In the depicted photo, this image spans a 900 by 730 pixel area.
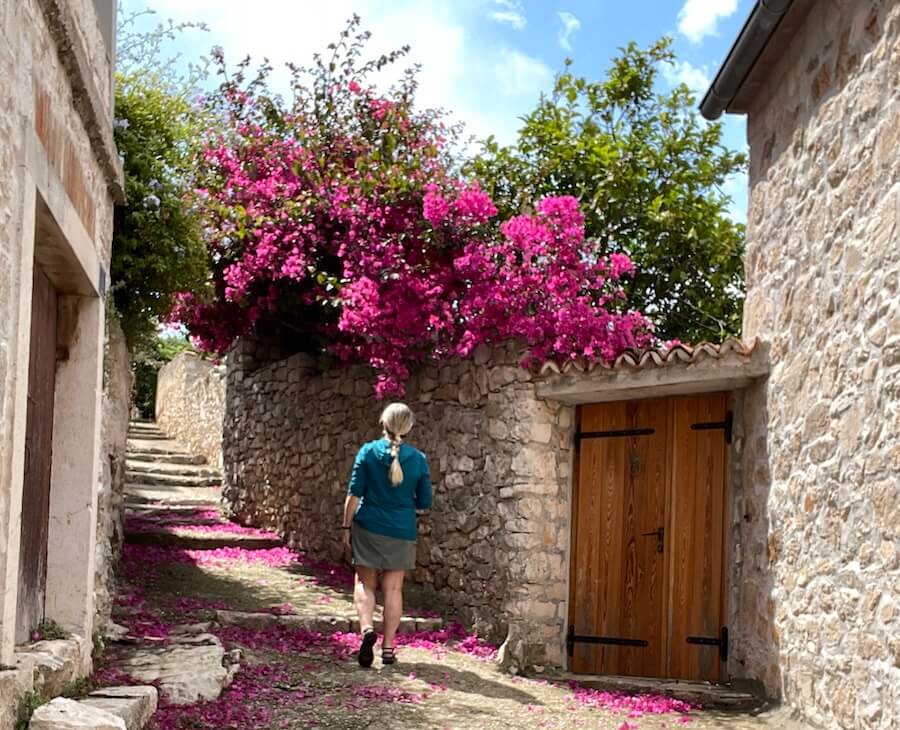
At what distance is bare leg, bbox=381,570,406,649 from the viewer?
686cm

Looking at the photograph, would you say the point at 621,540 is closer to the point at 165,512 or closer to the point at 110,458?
the point at 110,458

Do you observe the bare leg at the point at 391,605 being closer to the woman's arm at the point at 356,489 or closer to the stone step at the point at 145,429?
the woman's arm at the point at 356,489

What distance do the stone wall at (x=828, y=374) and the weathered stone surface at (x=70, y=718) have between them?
3.15 metres

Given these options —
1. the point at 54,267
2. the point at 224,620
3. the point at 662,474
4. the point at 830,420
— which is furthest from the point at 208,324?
the point at 830,420

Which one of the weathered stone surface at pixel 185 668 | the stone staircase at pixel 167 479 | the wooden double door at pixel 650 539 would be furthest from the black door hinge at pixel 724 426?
the stone staircase at pixel 167 479

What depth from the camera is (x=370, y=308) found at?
8.85m

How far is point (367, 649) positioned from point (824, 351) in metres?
3.27

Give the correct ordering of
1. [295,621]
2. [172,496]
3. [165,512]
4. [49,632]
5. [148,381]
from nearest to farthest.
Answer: [49,632], [295,621], [165,512], [172,496], [148,381]

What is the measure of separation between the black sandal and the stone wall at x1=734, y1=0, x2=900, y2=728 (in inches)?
91.2

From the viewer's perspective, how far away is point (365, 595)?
6.91 metres

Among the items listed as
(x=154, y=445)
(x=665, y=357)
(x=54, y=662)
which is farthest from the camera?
(x=154, y=445)

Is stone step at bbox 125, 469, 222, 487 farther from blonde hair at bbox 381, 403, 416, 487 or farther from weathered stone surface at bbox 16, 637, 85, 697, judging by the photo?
weathered stone surface at bbox 16, 637, 85, 697

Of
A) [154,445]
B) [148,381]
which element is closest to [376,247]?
[154,445]

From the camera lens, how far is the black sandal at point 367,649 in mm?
6746
